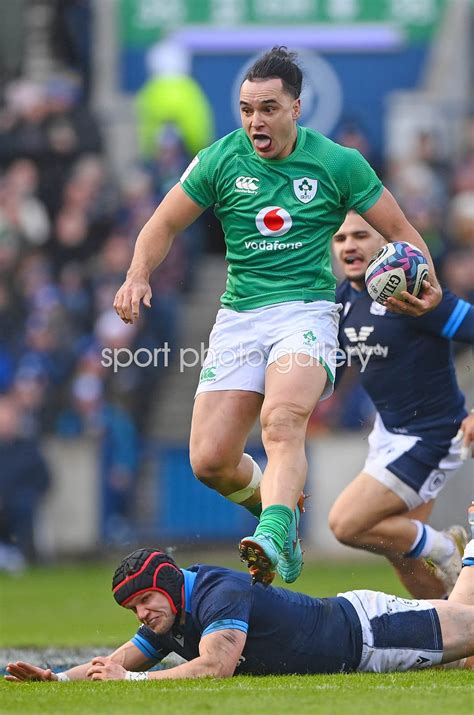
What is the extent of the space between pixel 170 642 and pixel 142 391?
10915 millimetres

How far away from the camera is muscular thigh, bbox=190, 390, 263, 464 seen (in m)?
8.30

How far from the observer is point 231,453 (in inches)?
332

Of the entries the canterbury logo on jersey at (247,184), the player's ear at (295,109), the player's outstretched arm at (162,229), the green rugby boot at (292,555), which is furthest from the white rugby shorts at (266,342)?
the player's ear at (295,109)

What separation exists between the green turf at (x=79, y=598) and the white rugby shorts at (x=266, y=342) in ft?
9.41

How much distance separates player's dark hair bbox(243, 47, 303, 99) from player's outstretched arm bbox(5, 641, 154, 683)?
118 inches

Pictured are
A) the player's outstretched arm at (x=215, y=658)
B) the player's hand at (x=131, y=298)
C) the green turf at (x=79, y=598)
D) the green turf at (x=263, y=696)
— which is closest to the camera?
the green turf at (x=263, y=696)

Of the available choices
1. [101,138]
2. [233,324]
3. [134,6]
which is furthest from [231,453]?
[134,6]

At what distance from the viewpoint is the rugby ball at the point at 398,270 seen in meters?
8.16

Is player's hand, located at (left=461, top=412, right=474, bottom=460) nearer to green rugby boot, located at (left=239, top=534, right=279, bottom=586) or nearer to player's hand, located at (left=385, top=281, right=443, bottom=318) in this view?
player's hand, located at (left=385, top=281, right=443, bottom=318)

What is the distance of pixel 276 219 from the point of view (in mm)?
8227

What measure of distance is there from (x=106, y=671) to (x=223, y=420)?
154 cm

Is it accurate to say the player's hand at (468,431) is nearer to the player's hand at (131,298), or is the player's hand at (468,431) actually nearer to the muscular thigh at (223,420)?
the muscular thigh at (223,420)

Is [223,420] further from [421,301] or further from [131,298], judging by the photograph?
[421,301]

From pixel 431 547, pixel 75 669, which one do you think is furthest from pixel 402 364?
pixel 75 669
